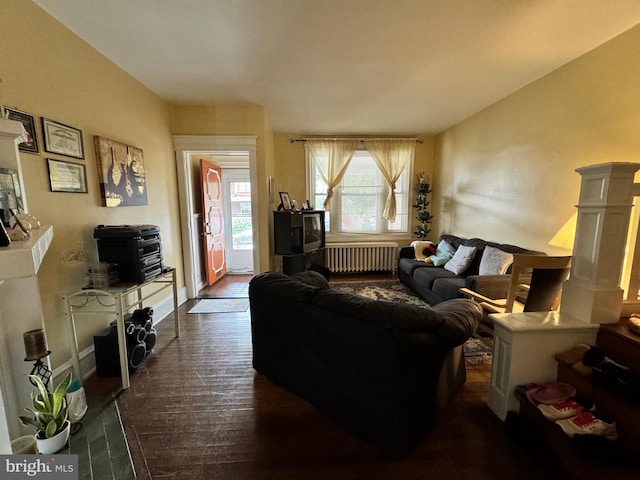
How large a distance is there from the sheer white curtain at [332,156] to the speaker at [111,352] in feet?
12.0

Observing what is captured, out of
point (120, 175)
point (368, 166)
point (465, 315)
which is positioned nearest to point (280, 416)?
point (465, 315)

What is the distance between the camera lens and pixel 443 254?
387cm

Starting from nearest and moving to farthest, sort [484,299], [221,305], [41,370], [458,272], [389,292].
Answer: [41,370], [484,299], [458,272], [221,305], [389,292]

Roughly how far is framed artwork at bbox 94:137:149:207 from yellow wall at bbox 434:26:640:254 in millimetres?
4168

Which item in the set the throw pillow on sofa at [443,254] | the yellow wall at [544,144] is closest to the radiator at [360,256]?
the throw pillow on sofa at [443,254]

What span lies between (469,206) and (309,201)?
263 centimetres

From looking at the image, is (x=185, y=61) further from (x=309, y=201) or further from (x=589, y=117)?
(x=589, y=117)

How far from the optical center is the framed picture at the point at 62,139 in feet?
5.93

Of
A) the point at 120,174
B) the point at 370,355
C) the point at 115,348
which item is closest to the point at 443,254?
the point at 370,355

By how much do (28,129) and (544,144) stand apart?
4.30m

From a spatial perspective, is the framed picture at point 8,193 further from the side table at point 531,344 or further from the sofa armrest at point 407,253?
the sofa armrest at point 407,253

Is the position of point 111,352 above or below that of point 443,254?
below

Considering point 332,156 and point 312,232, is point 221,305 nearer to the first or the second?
point 312,232

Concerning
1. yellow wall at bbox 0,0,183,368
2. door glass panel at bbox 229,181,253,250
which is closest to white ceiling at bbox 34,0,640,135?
yellow wall at bbox 0,0,183,368
